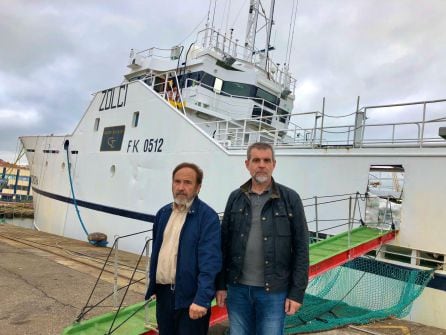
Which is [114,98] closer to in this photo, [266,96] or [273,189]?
[266,96]

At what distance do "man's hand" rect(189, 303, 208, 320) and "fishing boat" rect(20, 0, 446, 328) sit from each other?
2.38 meters

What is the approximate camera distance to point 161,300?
273cm

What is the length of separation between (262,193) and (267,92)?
40.0 ft

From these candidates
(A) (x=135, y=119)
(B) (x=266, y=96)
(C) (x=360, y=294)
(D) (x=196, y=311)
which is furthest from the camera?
(B) (x=266, y=96)

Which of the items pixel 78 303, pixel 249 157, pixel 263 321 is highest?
pixel 249 157

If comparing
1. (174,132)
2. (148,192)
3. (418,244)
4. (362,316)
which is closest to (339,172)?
(418,244)

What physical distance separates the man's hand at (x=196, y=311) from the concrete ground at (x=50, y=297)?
7.36 feet

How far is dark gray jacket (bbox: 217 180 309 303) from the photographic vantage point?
251 cm

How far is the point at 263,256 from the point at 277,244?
12 cm

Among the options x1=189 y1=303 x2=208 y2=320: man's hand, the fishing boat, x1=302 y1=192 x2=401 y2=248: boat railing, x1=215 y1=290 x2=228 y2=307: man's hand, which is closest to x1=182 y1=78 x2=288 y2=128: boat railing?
the fishing boat

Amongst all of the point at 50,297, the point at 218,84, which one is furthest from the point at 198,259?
the point at 218,84

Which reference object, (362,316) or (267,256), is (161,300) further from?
(362,316)

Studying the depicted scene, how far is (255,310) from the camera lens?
8.67ft

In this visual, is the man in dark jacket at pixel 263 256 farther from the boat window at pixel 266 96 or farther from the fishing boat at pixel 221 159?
the boat window at pixel 266 96
